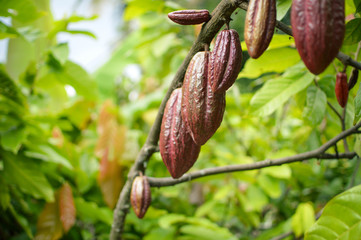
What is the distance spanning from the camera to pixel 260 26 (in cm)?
36

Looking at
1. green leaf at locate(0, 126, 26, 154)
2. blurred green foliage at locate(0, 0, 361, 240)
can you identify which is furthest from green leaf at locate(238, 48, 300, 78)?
green leaf at locate(0, 126, 26, 154)

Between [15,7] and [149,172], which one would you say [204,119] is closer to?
[15,7]

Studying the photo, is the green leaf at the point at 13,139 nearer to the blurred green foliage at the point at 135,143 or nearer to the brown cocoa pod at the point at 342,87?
the blurred green foliage at the point at 135,143

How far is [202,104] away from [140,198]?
0.94 ft

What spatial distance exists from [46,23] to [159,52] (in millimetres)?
735

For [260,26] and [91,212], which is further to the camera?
[91,212]

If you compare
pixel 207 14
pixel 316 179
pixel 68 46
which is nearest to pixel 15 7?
pixel 68 46

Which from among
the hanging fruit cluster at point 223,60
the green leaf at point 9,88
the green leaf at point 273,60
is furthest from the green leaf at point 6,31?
the green leaf at point 273,60

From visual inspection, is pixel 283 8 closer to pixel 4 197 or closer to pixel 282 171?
pixel 282 171

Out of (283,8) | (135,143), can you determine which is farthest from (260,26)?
(135,143)

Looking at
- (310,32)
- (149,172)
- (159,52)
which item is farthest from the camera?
(159,52)

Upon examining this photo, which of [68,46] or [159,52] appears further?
[159,52]

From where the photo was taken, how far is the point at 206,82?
1.44 feet

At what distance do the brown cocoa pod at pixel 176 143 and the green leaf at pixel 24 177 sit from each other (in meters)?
0.65
